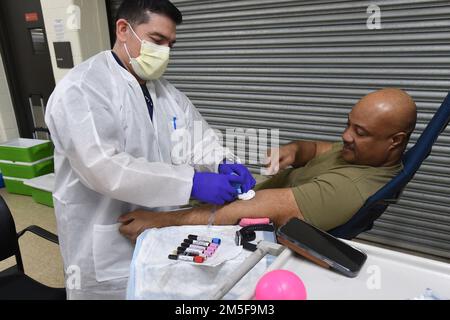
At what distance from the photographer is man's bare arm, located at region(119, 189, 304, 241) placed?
1148 millimetres

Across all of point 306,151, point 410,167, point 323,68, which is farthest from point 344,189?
point 323,68

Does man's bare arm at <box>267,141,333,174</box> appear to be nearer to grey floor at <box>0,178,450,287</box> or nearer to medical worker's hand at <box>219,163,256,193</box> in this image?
medical worker's hand at <box>219,163,256,193</box>

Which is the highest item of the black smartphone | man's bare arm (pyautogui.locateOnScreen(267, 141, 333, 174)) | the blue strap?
the blue strap

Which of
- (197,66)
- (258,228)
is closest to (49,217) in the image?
(197,66)

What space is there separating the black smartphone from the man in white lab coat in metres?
0.39

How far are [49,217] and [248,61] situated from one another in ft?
6.88

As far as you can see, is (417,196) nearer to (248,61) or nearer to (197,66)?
(248,61)

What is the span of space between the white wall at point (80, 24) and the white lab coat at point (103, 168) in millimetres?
1708

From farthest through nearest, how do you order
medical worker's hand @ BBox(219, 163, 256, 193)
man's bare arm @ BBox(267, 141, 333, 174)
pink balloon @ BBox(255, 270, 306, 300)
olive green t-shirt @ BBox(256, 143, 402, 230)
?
1. man's bare arm @ BBox(267, 141, 333, 174)
2. medical worker's hand @ BBox(219, 163, 256, 193)
3. olive green t-shirt @ BBox(256, 143, 402, 230)
4. pink balloon @ BBox(255, 270, 306, 300)

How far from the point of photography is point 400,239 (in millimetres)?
2201

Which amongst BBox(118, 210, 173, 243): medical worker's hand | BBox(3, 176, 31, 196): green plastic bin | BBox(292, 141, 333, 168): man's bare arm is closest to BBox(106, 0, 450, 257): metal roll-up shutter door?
BBox(292, 141, 333, 168): man's bare arm

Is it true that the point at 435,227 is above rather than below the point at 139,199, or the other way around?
below

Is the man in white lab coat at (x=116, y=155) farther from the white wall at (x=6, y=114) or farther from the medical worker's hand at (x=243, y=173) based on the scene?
the white wall at (x=6, y=114)
